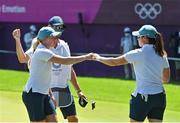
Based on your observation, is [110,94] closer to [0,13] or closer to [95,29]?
[95,29]

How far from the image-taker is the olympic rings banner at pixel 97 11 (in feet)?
71.4

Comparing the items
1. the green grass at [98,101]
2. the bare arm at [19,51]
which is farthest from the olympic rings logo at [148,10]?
the bare arm at [19,51]

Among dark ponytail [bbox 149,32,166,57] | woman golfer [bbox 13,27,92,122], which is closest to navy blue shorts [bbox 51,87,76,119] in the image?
woman golfer [bbox 13,27,92,122]

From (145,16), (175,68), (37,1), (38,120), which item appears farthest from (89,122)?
(37,1)

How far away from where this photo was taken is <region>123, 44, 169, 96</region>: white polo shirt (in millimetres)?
6688

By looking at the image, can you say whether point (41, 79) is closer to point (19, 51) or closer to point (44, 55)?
point (44, 55)

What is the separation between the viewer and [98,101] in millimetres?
13000

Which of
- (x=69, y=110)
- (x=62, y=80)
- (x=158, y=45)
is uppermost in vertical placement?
(x=158, y=45)

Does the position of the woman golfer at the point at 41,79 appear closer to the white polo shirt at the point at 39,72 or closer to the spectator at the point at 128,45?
the white polo shirt at the point at 39,72

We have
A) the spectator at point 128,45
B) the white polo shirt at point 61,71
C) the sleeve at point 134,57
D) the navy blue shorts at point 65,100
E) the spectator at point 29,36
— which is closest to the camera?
the sleeve at point 134,57

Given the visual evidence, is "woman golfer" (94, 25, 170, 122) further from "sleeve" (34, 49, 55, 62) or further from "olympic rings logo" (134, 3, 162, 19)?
"olympic rings logo" (134, 3, 162, 19)

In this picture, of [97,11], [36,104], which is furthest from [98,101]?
[97,11]

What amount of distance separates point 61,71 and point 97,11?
50.8 feet

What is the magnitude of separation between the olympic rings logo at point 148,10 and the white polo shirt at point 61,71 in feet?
46.5
